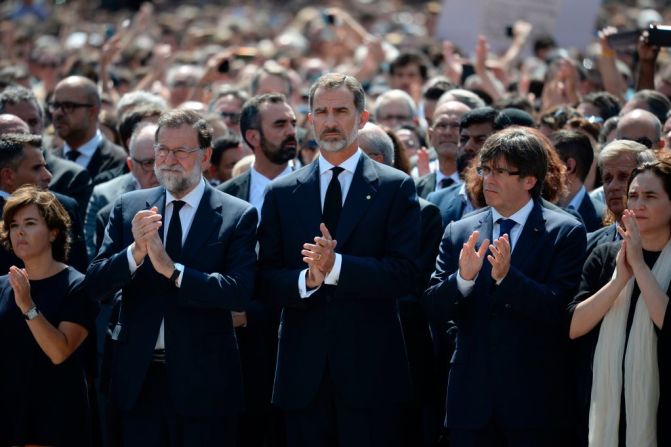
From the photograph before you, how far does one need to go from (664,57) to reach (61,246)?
418 inches

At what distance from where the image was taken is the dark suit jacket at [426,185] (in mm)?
8461

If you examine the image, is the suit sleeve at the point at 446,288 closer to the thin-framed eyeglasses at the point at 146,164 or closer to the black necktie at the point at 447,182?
the black necktie at the point at 447,182

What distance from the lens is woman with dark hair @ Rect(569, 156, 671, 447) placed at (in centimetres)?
582

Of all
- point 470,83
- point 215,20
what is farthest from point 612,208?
point 215,20

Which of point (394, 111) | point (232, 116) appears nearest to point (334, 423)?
point (394, 111)

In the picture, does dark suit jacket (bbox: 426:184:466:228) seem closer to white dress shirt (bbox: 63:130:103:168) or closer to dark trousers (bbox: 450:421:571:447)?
dark trousers (bbox: 450:421:571:447)

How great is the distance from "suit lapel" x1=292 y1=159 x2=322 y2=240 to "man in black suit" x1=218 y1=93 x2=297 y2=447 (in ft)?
1.52

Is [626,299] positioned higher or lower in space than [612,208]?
lower

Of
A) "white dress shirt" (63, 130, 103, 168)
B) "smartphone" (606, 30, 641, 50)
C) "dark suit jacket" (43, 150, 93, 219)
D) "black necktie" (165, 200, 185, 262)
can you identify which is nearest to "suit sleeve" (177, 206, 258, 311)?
"black necktie" (165, 200, 185, 262)

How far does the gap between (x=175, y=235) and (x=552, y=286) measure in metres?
1.89

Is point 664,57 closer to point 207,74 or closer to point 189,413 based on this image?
point 207,74

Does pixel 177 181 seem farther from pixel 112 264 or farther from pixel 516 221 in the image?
pixel 516 221

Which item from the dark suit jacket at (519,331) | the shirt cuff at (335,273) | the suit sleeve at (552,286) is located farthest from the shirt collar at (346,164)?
the suit sleeve at (552,286)

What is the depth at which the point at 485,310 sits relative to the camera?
242 inches
